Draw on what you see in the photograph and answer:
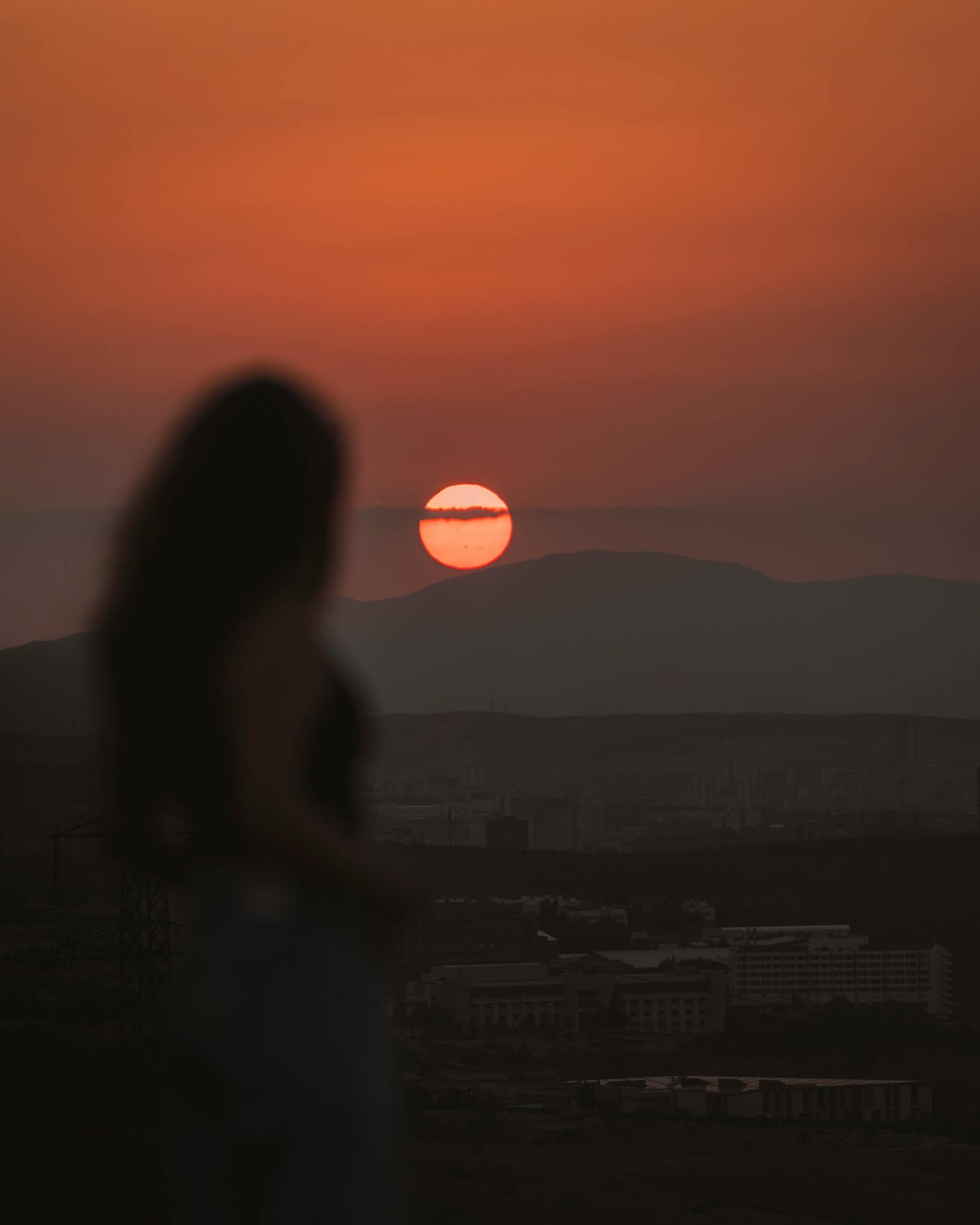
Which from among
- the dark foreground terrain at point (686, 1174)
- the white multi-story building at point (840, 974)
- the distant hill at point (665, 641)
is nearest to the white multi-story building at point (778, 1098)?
the dark foreground terrain at point (686, 1174)

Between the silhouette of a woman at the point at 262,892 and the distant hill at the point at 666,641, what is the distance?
133ft

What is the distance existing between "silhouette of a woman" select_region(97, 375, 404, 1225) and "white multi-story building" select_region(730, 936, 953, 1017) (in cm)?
1846

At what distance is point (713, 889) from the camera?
2566 cm

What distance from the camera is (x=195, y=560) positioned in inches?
58.7

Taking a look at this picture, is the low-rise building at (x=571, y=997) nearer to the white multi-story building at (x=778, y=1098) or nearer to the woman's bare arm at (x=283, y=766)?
the white multi-story building at (x=778, y=1098)

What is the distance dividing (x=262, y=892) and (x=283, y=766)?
0.13 m

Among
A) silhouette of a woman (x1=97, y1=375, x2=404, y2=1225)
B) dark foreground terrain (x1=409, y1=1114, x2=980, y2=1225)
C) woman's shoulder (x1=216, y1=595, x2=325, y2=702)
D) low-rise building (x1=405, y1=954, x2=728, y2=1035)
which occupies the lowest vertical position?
dark foreground terrain (x1=409, y1=1114, x2=980, y2=1225)

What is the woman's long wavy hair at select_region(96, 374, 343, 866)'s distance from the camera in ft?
4.80

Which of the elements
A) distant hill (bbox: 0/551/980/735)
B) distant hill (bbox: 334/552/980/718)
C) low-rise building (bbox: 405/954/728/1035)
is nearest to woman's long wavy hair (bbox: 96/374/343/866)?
low-rise building (bbox: 405/954/728/1035)

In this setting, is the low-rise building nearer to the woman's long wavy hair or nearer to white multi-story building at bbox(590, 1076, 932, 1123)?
white multi-story building at bbox(590, 1076, 932, 1123)

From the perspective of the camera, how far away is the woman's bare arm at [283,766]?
1341mm

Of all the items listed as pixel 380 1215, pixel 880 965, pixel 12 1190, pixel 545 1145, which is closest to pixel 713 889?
pixel 880 965

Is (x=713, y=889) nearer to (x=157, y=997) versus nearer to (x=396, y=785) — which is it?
(x=396, y=785)

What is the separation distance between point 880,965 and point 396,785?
1793 centimetres
